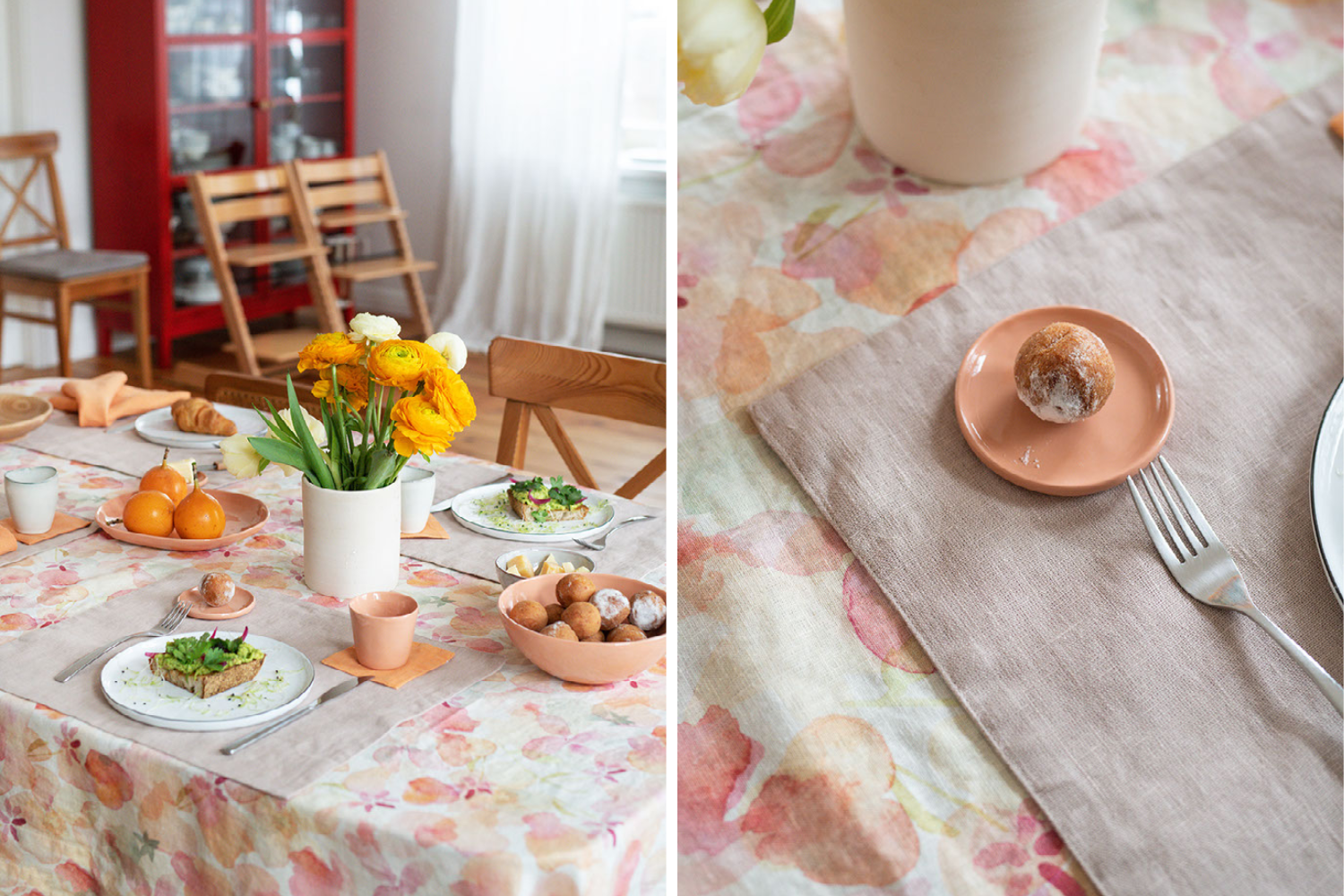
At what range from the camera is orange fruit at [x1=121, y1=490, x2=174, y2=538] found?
0.96 meters

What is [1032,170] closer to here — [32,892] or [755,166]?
[755,166]

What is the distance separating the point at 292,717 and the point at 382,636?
0.26 ft

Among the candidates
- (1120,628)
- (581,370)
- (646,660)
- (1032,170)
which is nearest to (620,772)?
(646,660)

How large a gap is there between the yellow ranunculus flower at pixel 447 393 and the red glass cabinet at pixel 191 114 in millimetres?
2892

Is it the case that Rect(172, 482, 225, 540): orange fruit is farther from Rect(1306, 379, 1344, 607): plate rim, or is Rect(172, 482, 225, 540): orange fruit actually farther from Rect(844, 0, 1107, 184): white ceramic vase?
Rect(1306, 379, 1344, 607): plate rim

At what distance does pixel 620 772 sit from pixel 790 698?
13cm

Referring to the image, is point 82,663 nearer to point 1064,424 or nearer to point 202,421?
point 202,421

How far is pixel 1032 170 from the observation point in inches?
38.5

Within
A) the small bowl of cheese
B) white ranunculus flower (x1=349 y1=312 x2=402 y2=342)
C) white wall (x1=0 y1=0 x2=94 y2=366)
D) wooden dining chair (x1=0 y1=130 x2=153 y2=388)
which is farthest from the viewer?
white wall (x1=0 y1=0 x2=94 y2=366)

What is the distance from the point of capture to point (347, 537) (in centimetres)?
87

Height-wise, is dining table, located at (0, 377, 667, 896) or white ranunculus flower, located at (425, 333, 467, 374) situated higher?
white ranunculus flower, located at (425, 333, 467, 374)

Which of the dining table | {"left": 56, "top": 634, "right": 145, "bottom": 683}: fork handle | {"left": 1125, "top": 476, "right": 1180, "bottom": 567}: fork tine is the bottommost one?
the dining table

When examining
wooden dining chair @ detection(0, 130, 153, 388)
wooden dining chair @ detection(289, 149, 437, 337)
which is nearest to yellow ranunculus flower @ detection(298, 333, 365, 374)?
wooden dining chair @ detection(0, 130, 153, 388)

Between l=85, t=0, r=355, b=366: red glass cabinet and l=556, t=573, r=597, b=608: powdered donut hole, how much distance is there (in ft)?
9.78
